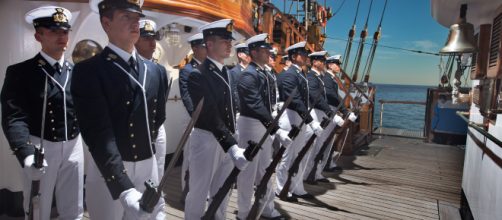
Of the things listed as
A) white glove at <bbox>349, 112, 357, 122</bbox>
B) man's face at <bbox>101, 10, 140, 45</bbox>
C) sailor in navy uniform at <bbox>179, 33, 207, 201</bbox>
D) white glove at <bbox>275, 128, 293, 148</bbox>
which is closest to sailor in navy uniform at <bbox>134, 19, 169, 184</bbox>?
sailor in navy uniform at <bbox>179, 33, 207, 201</bbox>

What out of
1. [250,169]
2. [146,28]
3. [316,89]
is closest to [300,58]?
[316,89]

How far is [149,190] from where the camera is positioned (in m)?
1.40

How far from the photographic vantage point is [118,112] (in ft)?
5.59

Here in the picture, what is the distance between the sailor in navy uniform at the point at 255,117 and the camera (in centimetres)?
333

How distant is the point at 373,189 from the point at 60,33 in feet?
14.0

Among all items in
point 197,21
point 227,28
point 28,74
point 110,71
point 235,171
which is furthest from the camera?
point 197,21

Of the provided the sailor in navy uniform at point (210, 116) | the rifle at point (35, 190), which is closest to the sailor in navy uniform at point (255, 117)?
Result: the sailor in navy uniform at point (210, 116)

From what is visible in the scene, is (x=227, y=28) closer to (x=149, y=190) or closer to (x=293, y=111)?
(x=149, y=190)

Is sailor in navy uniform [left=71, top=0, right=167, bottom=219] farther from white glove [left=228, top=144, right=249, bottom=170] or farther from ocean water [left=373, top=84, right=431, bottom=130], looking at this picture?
ocean water [left=373, top=84, right=431, bottom=130]

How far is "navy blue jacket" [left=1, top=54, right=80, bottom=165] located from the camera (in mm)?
2088

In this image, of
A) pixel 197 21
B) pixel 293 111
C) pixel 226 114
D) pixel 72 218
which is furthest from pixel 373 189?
pixel 72 218

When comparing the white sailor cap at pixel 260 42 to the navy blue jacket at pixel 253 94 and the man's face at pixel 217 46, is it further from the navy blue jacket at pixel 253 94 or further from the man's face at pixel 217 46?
the man's face at pixel 217 46

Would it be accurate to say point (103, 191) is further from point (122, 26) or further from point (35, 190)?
point (122, 26)

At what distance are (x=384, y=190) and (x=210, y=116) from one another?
10.8ft
